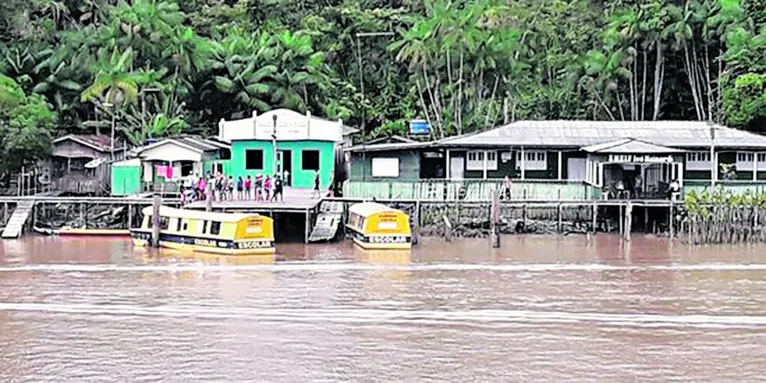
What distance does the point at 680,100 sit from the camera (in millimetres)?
59938

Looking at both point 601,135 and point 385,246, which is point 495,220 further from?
point 601,135

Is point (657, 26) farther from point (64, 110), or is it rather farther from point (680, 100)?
point (64, 110)

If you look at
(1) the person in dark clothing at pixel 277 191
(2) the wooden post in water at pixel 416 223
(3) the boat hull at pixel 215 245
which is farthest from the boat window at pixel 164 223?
(2) the wooden post in water at pixel 416 223

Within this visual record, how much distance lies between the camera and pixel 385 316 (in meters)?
24.9

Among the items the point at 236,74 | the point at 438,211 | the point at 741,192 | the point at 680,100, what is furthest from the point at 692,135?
the point at 236,74

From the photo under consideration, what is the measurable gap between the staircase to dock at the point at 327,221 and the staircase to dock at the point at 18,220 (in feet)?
34.2

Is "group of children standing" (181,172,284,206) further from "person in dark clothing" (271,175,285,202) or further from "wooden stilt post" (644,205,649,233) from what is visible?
"wooden stilt post" (644,205,649,233)

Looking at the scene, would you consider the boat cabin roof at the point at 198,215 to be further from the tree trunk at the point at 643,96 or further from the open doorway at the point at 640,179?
the tree trunk at the point at 643,96

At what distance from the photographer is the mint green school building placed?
4628 cm

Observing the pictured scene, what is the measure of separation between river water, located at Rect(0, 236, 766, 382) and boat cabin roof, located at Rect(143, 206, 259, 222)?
1.47m

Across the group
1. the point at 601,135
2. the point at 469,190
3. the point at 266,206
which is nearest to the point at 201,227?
the point at 266,206

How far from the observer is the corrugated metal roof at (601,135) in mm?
42250

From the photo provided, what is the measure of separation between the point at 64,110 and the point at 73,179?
9711 mm

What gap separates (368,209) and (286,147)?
950cm
